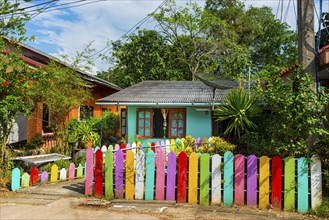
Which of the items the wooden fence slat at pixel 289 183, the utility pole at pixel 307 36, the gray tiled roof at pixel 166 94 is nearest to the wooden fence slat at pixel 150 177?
the wooden fence slat at pixel 289 183

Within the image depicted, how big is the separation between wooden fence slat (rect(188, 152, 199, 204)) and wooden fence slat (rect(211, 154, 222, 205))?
30 cm

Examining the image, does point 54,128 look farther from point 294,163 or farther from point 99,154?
point 294,163

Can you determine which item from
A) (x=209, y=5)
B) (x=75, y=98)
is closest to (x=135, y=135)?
(x=75, y=98)

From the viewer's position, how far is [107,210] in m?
5.14

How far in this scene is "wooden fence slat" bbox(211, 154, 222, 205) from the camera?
17.7ft

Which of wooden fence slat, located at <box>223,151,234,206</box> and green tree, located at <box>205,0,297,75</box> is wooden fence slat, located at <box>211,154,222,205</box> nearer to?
wooden fence slat, located at <box>223,151,234,206</box>

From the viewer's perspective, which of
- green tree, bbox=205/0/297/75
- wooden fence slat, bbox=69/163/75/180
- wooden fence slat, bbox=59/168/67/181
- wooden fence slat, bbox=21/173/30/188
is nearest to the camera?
wooden fence slat, bbox=21/173/30/188

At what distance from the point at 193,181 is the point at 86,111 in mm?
11604

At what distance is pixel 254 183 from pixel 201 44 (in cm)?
2264

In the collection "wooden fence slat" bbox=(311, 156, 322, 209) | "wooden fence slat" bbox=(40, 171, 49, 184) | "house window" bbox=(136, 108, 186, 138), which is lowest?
"wooden fence slat" bbox=(40, 171, 49, 184)

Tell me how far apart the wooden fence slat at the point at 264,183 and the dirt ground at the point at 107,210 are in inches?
6.4

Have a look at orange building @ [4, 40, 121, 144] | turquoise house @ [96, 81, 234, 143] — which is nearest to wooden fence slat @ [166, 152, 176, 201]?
orange building @ [4, 40, 121, 144]

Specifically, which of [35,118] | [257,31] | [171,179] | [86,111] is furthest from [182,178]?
[257,31]

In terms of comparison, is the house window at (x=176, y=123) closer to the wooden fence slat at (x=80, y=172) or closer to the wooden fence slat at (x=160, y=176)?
the wooden fence slat at (x=80, y=172)
